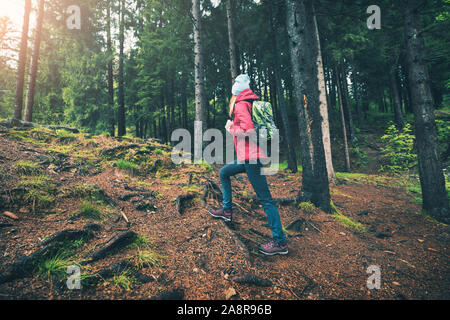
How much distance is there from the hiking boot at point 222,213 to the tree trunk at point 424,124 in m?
5.49

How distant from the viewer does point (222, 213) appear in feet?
12.2

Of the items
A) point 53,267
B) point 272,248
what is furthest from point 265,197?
point 53,267

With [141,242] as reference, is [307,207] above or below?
above

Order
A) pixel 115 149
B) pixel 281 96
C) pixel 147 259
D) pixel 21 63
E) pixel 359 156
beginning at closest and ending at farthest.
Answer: pixel 147 259 < pixel 115 149 < pixel 21 63 < pixel 281 96 < pixel 359 156

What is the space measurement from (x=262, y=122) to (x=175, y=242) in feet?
7.63

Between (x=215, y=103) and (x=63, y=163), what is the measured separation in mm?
23374

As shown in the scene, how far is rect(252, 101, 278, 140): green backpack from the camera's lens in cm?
319

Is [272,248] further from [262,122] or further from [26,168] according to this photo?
[26,168]

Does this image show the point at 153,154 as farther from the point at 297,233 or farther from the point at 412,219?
the point at 412,219

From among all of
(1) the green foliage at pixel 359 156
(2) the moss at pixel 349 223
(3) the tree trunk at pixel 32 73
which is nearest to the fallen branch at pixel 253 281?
(2) the moss at pixel 349 223

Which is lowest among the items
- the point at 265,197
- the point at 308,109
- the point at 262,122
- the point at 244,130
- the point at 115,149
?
the point at 265,197

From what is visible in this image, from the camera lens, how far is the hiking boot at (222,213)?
3670mm

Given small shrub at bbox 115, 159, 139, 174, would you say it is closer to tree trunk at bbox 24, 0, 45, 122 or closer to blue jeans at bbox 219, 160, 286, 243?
blue jeans at bbox 219, 160, 286, 243
